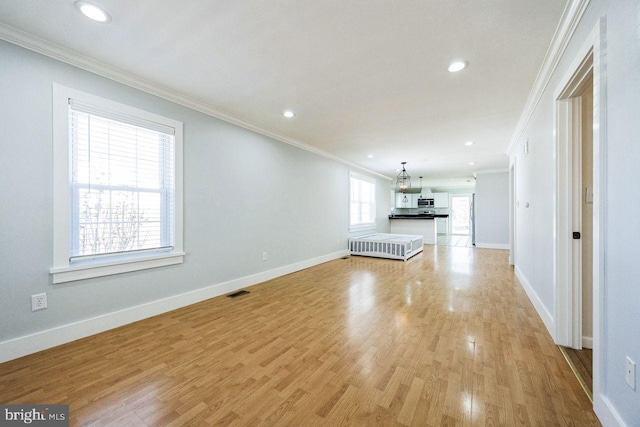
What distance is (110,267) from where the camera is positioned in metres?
2.45

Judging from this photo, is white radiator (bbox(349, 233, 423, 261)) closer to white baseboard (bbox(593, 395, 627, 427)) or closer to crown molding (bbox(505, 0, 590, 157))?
crown molding (bbox(505, 0, 590, 157))

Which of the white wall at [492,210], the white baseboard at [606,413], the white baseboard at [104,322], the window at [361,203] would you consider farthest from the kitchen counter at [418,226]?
the white baseboard at [606,413]

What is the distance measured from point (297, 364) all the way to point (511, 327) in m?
2.13

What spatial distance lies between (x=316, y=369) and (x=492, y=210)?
811 centimetres

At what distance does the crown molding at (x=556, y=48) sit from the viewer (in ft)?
5.27

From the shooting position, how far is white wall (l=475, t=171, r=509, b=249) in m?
7.61

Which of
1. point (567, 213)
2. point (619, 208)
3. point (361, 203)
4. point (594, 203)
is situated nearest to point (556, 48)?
point (567, 213)

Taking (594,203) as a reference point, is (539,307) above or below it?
below

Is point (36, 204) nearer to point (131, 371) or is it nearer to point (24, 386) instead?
point (24, 386)

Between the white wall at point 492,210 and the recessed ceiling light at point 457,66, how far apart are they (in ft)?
21.9

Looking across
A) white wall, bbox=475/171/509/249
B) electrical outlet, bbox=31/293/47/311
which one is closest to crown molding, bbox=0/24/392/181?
electrical outlet, bbox=31/293/47/311

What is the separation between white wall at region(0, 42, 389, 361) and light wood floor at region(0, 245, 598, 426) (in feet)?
0.98

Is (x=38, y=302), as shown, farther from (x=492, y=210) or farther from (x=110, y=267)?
(x=492, y=210)

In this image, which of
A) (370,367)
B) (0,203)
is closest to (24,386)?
(0,203)
